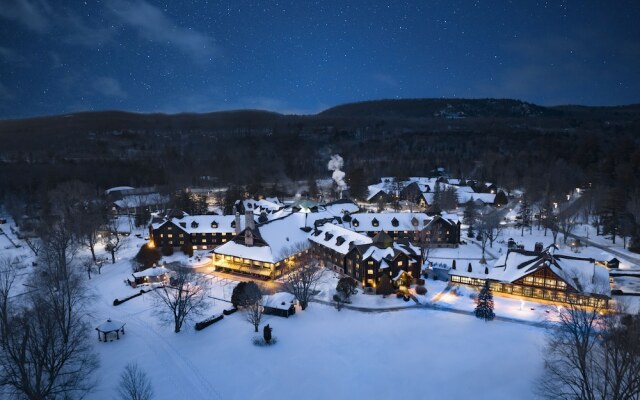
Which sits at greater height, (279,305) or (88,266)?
(88,266)

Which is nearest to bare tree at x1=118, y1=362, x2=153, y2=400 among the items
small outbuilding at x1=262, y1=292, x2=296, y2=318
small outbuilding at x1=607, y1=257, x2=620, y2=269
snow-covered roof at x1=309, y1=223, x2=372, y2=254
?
small outbuilding at x1=262, y1=292, x2=296, y2=318

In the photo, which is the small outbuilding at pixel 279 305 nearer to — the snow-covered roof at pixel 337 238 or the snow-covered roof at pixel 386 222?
the snow-covered roof at pixel 337 238

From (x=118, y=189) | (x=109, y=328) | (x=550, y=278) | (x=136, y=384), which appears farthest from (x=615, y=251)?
(x=118, y=189)

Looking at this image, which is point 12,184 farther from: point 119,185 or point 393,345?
point 393,345

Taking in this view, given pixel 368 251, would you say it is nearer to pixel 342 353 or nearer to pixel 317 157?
pixel 342 353

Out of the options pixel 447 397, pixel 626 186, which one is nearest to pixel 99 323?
pixel 447 397

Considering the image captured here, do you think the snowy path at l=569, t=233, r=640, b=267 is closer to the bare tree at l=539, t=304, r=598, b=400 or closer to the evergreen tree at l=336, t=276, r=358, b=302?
the bare tree at l=539, t=304, r=598, b=400
